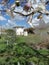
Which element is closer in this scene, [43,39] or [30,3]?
[30,3]

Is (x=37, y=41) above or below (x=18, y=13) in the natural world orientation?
below

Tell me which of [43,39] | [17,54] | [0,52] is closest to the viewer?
[17,54]

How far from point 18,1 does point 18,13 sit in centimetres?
11

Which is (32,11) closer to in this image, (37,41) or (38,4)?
(38,4)

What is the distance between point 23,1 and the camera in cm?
235

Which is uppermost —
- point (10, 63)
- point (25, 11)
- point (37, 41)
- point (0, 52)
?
point (25, 11)

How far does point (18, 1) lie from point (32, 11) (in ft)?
0.48

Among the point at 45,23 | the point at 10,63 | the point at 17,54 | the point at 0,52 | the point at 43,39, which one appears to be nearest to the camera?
the point at 45,23

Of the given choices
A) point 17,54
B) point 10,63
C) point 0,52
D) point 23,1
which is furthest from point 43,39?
point 23,1

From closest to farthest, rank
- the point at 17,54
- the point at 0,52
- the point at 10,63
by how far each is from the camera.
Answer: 1. the point at 10,63
2. the point at 17,54
3. the point at 0,52

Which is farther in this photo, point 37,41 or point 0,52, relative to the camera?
point 37,41

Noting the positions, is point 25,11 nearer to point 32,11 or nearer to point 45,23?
point 32,11

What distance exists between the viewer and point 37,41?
1588 centimetres

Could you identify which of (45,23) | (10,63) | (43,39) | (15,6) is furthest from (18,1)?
(43,39)
